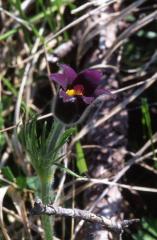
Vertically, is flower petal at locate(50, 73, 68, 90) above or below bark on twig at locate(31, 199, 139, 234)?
above

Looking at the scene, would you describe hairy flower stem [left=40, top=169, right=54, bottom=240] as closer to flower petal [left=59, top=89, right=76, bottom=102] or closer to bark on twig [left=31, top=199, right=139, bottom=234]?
bark on twig [left=31, top=199, right=139, bottom=234]

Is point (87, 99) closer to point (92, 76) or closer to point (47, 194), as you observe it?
point (92, 76)

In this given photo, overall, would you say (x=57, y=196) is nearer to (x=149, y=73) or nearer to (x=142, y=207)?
(x=142, y=207)

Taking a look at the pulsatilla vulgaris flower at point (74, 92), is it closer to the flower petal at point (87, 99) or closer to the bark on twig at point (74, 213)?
the flower petal at point (87, 99)

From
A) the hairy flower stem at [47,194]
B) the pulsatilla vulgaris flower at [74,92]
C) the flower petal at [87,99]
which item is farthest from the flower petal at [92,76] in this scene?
the hairy flower stem at [47,194]

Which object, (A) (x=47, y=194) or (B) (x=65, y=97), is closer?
(B) (x=65, y=97)

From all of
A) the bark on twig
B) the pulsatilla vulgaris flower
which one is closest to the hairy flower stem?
the bark on twig

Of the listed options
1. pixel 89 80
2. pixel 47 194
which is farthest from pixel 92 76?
pixel 47 194
